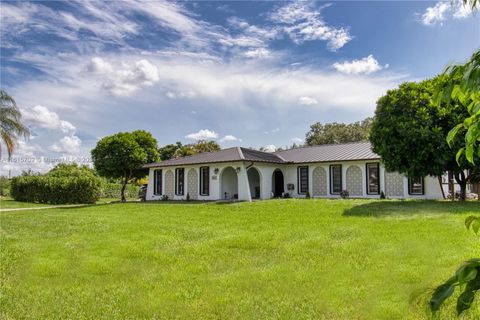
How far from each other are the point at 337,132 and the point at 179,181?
29.2 meters

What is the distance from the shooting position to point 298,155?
28.5m

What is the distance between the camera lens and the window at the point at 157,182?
98.8 feet

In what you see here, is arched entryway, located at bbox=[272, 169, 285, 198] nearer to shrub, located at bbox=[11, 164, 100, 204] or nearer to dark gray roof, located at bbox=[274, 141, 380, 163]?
dark gray roof, located at bbox=[274, 141, 380, 163]

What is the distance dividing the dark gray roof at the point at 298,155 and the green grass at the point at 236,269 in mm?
12029

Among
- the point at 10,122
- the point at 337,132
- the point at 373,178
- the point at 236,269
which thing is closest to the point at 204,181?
the point at 373,178

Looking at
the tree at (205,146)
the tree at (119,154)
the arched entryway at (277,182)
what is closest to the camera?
the arched entryway at (277,182)

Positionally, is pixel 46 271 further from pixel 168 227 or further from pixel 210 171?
pixel 210 171

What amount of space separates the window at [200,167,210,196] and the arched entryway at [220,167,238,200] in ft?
3.38

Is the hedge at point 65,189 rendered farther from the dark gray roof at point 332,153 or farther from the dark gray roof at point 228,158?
the dark gray roof at point 332,153

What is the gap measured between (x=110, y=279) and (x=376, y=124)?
15.1 metres

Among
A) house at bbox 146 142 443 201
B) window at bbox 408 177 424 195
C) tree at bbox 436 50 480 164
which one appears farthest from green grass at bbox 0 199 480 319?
house at bbox 146 142 443 201

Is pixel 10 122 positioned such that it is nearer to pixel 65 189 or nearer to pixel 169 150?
pixel 65 189

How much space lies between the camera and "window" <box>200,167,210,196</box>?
26.7m

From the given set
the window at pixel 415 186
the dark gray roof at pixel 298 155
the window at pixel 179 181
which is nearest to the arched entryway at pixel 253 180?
the dark gray roof at pixel 298 155
